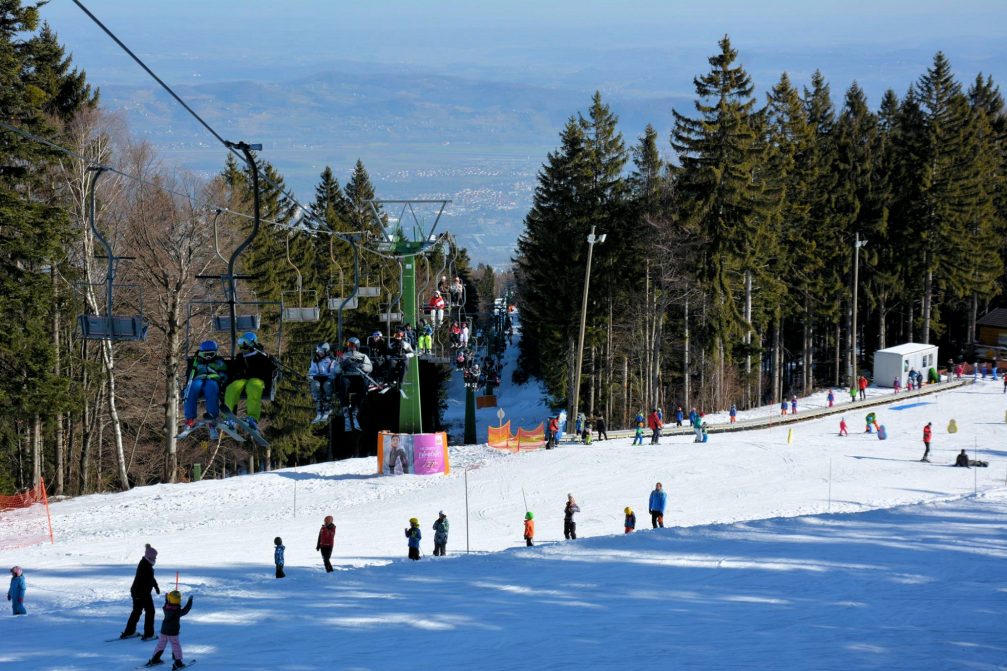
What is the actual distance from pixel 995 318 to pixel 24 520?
5789 centimetres

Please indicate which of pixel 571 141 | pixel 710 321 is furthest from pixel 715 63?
pixel 710 321

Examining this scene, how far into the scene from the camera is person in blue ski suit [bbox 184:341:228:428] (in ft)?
47.0

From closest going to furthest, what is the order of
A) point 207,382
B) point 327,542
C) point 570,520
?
point 207,382 → point 327,542 → point 570,520

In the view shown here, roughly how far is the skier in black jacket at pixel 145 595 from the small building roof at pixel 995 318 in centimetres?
6031

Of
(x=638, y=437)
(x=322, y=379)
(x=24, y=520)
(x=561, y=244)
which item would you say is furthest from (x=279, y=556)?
(x=561, y=244)

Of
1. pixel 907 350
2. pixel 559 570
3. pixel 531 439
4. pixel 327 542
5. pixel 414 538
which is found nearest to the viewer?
pixel 559 570

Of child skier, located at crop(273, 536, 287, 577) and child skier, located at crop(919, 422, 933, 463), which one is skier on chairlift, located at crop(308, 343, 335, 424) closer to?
child skier, located at crop(273, 536, 287, 577)

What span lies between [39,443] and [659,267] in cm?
2806

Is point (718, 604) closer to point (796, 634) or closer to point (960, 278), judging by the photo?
point (796, 634)

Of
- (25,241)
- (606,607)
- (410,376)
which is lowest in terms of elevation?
(606,607)

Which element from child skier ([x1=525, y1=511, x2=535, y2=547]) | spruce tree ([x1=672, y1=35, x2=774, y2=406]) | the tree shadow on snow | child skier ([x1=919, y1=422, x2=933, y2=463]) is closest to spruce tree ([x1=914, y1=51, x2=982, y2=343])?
spruce tree ([x1=672, y1=35, x2=774, y2=406])

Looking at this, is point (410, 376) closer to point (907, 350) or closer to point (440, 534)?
point (440, 534)

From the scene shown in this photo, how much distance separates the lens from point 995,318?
64.9 metres

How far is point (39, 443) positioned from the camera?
33.2 m
